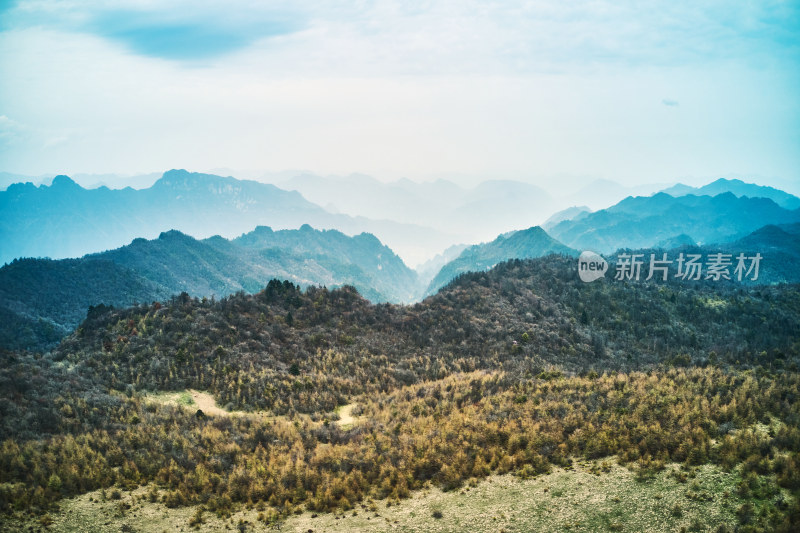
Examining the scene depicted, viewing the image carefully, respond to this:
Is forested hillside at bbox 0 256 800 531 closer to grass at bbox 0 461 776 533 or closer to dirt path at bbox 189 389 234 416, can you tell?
grass at bbox 0 461 776 533

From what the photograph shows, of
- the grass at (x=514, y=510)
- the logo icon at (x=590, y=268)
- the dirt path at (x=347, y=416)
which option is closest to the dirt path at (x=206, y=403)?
the dirt path at (x=347, y=416)

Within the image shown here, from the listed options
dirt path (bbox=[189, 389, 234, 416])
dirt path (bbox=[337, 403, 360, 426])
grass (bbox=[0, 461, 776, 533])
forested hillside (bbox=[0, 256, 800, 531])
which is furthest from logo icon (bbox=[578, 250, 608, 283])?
dirt path (bbox=[189, 389, 234, 416])

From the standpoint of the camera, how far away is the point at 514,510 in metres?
26.0

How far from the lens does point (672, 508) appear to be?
23.9m

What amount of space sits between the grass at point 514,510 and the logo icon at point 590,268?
286ft

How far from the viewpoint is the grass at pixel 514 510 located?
23.7 metres

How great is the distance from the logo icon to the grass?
8730 cm

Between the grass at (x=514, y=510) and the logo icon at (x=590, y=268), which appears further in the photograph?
the logo icon at (x=590, y=268)

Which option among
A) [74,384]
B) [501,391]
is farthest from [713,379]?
[74,384]

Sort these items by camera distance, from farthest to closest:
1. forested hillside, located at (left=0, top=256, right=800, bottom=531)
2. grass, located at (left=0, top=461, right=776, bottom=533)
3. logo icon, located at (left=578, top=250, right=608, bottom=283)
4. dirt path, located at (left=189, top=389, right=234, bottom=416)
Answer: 1. logo icon, located at (left=578, top=250, right=608, bottom=283)
2. dirt path, located at (left=189, top=389, right=234, bottom=416)
3. forested hillside, located at (left=0, top=256, right=800, bottom=531)
4. grass, located at (left=0, top=461, right=776, bottom=533)

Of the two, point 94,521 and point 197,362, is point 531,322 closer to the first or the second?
point 197,362

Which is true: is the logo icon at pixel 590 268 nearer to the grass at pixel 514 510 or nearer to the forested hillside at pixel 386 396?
the forested hillside at pixel 386 396

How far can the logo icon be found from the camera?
11000 cm

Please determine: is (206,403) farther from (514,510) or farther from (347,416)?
(514,510)
